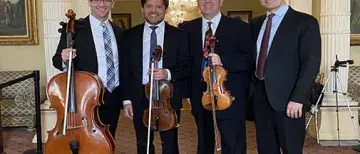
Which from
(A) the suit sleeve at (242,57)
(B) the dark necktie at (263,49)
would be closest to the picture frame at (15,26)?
(A) the suit sleeve at (242,57)

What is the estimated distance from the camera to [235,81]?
2.83 meters

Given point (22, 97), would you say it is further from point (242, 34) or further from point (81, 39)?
point (242, 34)

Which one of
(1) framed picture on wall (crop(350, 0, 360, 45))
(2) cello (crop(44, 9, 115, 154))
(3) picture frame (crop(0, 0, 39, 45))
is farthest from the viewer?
(3) picture frame (crop(0, 0, 39, 45))

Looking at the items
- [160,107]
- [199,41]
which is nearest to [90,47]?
[160,107]

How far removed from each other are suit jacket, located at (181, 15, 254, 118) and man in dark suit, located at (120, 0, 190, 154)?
0.10m

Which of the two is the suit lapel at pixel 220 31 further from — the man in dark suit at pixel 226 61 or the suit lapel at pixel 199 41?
the suit lapel at pixel 199 41

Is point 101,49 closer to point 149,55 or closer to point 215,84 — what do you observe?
point 149,55

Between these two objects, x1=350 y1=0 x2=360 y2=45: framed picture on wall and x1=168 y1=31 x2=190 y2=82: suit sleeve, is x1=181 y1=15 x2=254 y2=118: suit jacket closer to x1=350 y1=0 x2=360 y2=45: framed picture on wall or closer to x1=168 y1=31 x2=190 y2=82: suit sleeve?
x1=168 y1=31 x2=190 y2=82: suit sleeve

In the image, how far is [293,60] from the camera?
8.50ft

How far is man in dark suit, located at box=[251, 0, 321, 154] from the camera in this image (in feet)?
8.32

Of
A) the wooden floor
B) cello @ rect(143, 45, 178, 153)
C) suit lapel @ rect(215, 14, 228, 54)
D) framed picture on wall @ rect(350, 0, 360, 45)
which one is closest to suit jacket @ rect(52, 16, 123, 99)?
cello @ rect(143, 45, 178, 153)

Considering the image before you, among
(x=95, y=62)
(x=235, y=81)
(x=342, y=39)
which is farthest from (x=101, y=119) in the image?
(x=342, y=39)

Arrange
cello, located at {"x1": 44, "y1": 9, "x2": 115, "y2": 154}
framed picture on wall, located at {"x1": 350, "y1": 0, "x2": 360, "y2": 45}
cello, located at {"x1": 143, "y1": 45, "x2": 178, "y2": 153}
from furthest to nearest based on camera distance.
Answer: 1. framed picture on wall, located at {"x1": 350, "y1": 0, "x2": 360, "y2": 45}
2. cello, located at {"x1": 143, "y1": 45, "x2": 178, "y2": 153}
3. cello, located at {"x1": 44, "y1": 9, "x2": 115, "y2": 154}

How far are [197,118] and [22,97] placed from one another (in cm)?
367
